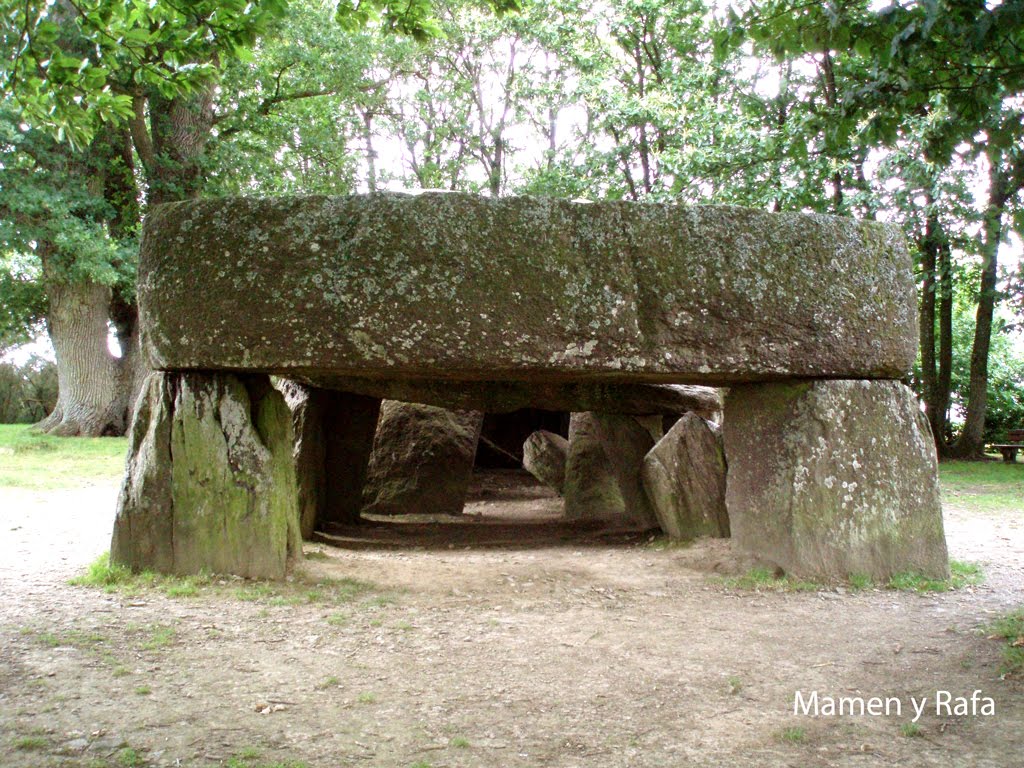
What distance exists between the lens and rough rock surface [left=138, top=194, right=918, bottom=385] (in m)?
4.84

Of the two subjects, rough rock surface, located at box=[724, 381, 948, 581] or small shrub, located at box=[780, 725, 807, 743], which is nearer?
small shrub, located at box=[780, 725, 807, 743]

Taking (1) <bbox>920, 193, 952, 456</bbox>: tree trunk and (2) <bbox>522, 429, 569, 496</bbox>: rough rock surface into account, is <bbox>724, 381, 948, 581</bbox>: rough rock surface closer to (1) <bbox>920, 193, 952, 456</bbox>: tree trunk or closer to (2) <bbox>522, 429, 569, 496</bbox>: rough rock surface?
(2) <bbox>522, 429, 569, 496</bbox>: rough rock surface

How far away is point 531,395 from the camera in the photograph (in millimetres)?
7164

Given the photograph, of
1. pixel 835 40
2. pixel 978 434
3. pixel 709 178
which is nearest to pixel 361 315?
pixel 835 40

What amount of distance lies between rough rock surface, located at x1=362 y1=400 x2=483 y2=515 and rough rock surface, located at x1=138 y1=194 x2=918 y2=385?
4234 mm

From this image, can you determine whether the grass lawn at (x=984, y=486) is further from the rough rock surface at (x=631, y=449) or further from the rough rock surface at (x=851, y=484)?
the rough rock surface at (x=851, y=484)

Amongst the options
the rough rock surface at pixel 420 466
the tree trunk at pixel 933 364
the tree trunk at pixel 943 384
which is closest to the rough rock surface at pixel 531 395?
the rough rock surface at pixel 420 466

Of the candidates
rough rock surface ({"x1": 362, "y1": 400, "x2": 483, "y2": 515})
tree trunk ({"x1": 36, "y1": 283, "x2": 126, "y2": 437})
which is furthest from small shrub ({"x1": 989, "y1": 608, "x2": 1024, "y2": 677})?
tree trunk ({"x1": 36, "y1": 283, "x2": 126, "y2": 437})

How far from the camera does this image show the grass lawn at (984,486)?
9.17m

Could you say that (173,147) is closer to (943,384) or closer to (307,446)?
(307,446)

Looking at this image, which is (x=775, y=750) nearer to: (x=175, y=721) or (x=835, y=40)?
(x=175, y=721)

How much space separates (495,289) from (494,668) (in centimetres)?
201

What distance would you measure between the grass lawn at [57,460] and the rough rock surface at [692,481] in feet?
21.8

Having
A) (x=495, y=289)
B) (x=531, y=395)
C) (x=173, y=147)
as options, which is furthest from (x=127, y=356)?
(x=495, y=289)
